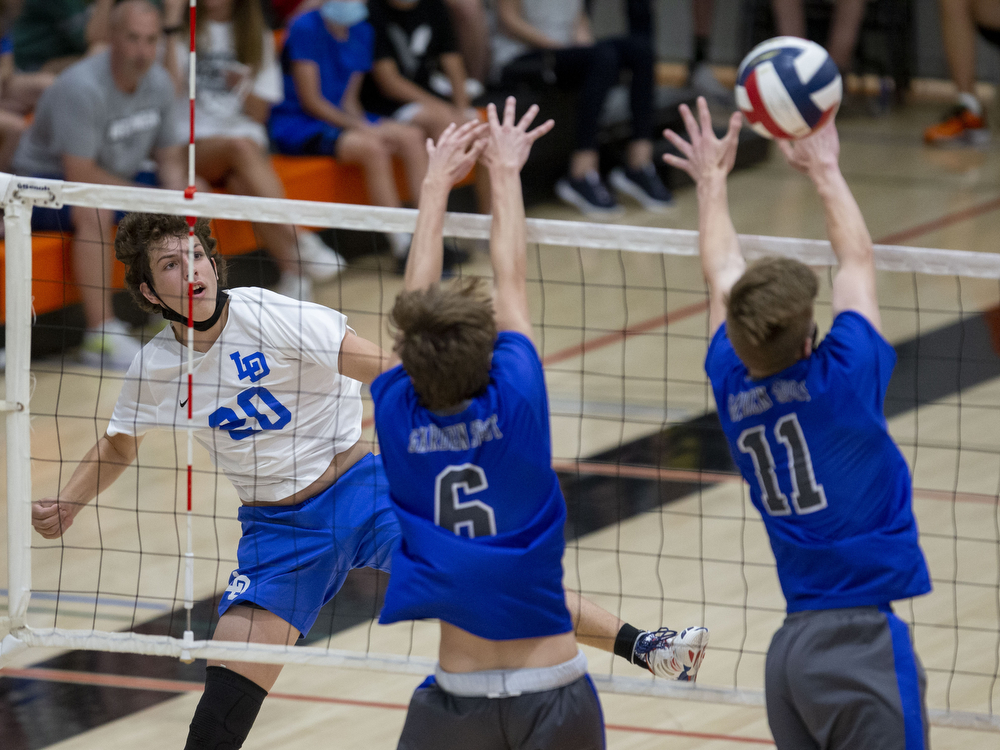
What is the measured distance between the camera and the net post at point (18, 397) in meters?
3.67

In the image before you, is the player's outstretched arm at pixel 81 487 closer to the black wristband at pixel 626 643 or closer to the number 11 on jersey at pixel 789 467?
the black wristband at pixel 626 643

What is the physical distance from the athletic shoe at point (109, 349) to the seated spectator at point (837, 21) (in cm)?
688

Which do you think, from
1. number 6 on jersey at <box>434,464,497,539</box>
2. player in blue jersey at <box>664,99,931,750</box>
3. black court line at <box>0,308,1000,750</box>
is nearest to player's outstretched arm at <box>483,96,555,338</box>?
number 6 on jersey at <box>434,464,497,539</box>

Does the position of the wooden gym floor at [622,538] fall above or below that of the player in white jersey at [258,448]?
below

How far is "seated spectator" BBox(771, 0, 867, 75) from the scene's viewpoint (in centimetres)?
1159

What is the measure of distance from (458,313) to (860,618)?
1.09 m

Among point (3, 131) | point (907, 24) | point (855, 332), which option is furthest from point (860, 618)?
point (907, 24)

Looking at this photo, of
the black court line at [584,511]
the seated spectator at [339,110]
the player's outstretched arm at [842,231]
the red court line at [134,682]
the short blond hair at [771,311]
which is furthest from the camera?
the seated spectator at [339,110]

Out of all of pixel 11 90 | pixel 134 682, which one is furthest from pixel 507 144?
pixel 11 90

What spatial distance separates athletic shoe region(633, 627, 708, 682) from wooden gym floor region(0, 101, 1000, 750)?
63 centimetres

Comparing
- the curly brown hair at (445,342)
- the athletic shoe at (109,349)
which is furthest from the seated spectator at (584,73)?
the curly brown hair at (445,342)

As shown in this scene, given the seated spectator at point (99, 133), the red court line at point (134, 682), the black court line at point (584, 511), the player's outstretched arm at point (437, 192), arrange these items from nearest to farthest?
the player's outstretched arm at point (437, 192), the black court line at point (584, 511), the red court line at point (134, 682), the seated spectator at point (99, 133)

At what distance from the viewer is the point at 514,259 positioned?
315 cm

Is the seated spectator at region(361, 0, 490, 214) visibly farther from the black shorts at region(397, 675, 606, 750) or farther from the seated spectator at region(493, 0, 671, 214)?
the black shorts at region(397, 675, 606, 750)
